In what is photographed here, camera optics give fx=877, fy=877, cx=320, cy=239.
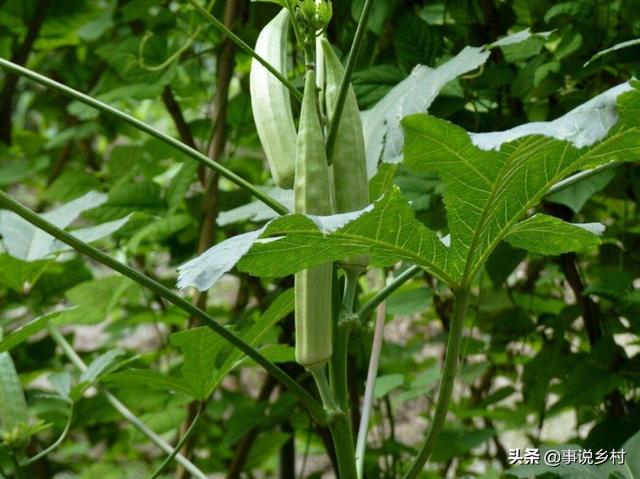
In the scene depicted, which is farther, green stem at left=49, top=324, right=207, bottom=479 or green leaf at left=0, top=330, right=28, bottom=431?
green leaf at left=0, top=330, right=28, bottom=431

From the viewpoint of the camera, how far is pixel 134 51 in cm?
156

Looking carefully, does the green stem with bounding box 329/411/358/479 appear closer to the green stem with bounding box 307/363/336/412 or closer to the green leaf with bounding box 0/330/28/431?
the green stem with bounding box 307/363/336/412

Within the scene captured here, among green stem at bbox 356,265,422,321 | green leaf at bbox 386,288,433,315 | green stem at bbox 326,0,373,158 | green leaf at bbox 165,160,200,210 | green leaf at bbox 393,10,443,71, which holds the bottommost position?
green leaf at bbox 386,288,433,315

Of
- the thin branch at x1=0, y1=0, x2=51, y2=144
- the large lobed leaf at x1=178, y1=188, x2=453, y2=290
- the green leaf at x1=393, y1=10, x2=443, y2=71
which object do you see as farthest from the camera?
the thin branch at x1=0, y1=0, x2=51, y2=144

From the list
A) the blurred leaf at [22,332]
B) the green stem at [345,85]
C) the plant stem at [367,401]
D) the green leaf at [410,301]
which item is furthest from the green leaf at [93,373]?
the green leaf at [410,301]

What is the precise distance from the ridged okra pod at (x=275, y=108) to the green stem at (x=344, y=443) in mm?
218

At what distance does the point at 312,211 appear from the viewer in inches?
28.5

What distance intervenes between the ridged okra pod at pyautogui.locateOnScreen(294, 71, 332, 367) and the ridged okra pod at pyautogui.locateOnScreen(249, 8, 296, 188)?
5 cm

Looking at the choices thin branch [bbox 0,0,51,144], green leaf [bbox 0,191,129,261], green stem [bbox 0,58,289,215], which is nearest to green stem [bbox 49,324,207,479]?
green leaf [bbox 0,191,129,261]

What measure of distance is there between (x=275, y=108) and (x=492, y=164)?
0.24m

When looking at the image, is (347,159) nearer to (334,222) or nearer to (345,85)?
(345,85)

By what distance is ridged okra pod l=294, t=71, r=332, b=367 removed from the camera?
725 millimetres

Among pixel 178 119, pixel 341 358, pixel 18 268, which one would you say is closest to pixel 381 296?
pixel 341 358

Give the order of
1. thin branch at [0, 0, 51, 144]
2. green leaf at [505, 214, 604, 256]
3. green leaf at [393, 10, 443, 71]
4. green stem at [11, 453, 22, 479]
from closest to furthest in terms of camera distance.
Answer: green leaf at [505, 214, 604, 256], green stem at [11, 453, 22, 479], green leaf at [393, 10, 443, 71], thin branch at [0, 0, 51, 144]
